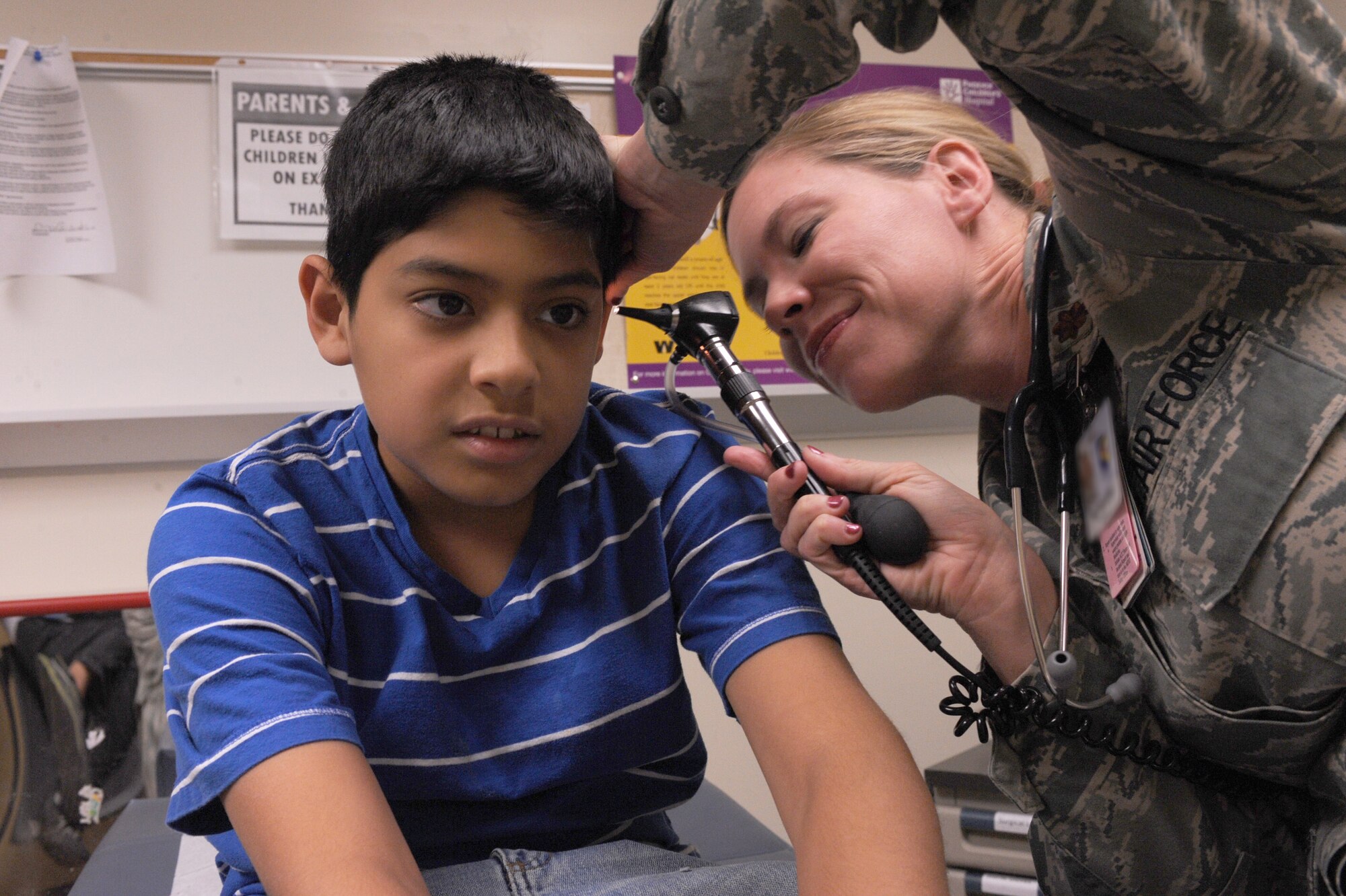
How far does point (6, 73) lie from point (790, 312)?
55.1 inches

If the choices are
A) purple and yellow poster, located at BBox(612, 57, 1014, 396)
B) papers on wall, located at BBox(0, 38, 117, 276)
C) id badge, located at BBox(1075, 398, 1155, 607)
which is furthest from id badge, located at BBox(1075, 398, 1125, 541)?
papers on wall, located at BBox(0, 38, 117, 276)

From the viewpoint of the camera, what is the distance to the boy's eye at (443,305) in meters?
0.80

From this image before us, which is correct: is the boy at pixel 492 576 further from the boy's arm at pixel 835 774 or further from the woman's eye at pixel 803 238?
the woman's eye at pixel 803 238

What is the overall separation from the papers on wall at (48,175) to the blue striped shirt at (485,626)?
101cm

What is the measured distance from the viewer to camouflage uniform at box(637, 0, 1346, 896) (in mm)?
577

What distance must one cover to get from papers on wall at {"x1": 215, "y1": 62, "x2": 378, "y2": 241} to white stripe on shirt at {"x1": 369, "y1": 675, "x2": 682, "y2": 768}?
1.23 meters

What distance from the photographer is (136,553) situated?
169cm

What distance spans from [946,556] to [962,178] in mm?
493

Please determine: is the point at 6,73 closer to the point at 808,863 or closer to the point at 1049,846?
the point at 808,863

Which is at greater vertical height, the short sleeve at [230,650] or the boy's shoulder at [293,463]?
the boy's shoulder at [293,463]

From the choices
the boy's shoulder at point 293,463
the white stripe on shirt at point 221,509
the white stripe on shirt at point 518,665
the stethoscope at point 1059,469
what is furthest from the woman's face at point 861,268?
the white stripe on shirt at point 221,509

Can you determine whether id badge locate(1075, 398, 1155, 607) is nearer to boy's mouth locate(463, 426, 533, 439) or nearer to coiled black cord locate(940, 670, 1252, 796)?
coiled black cord locate(940, 670, 1252, 796)

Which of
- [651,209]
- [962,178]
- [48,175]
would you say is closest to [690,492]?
[651,209]

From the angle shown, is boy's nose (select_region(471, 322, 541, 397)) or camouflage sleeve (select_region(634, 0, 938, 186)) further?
boy's nose (select_region(471, 322, 541, 397))
